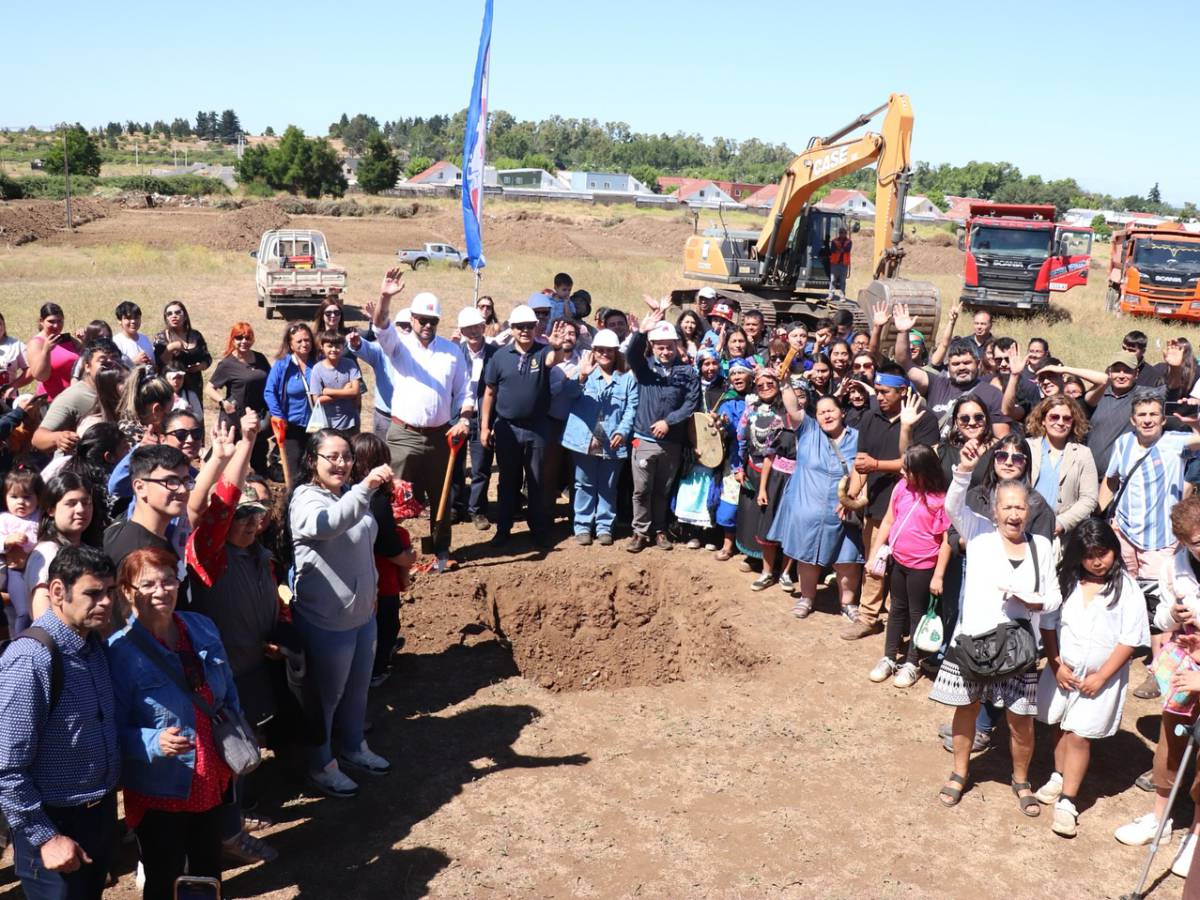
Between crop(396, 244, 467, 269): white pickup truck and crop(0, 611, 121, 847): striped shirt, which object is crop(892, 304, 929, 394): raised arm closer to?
crop(0, 611, 121, 847): striped shirt

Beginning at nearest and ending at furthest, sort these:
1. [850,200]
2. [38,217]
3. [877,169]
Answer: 1. [877,169]
2. [38,217]
3. [850,200]

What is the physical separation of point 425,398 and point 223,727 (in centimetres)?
413

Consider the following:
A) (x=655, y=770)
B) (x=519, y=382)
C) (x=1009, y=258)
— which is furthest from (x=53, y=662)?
(x=1009, y=258)

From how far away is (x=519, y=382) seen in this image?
27.6 feet

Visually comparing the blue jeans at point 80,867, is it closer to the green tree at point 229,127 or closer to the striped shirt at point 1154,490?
the striped shirt at point 1154,490

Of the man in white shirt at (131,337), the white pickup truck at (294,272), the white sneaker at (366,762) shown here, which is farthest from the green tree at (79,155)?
the white sneaker at (366,762)

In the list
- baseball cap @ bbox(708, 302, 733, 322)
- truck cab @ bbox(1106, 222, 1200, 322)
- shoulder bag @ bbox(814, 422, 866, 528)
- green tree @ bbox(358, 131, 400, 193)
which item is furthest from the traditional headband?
green tree @ bbox(358, 131, 400, 193)

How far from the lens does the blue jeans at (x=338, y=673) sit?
16.5 feet

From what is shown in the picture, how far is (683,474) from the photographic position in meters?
8.86

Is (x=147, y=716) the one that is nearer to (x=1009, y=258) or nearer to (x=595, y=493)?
(x=595, y=493)

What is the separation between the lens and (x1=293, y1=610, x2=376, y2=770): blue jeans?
5.02 meters

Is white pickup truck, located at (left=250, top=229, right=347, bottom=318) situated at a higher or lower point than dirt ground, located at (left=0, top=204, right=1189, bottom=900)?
higher

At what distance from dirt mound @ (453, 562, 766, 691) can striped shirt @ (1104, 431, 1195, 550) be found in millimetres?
2737

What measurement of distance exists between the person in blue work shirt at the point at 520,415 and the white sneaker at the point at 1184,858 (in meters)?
5.32
